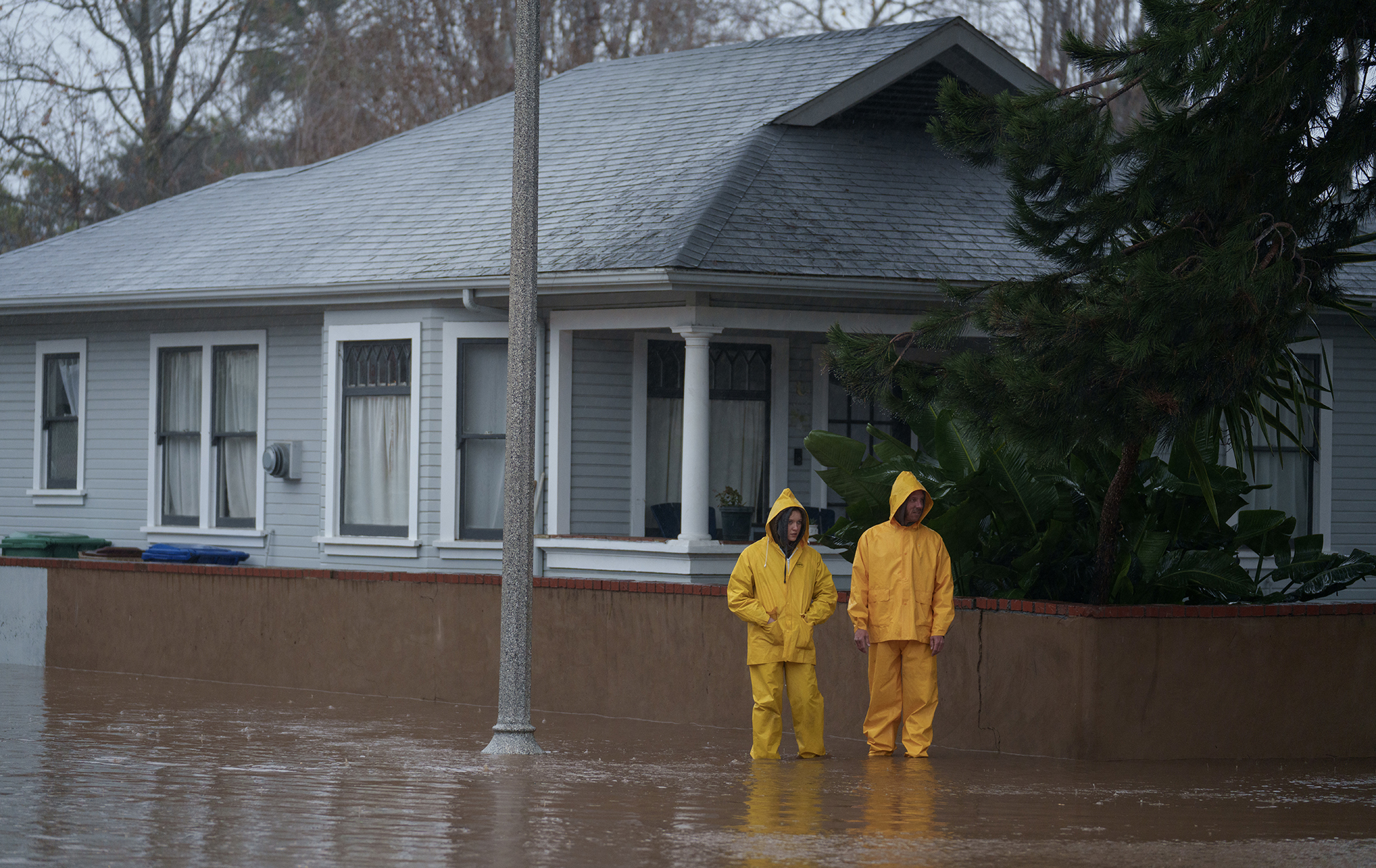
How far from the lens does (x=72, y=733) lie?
38.4 feet

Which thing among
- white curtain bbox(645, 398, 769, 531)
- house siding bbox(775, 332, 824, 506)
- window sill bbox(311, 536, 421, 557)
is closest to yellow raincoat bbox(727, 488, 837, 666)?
white curtain bbox(645, 398, 769, 531)

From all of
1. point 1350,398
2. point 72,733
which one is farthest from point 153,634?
point 1350,398

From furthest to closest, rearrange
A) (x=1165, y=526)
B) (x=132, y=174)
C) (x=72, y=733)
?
(x=132, y=174) → (x=1165, y=526) → (x=72, y=733)

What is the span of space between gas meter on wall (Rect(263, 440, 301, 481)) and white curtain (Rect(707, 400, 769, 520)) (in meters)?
4.06

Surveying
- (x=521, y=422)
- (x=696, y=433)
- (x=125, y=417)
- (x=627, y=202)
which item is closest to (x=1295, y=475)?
(x=696, y=433)

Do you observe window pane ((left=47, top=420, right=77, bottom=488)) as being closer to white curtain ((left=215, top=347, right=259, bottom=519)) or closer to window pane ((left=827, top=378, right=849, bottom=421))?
white curtain ((left=215, top=347, right=259, bottom=519))

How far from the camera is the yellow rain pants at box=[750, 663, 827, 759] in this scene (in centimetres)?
1087

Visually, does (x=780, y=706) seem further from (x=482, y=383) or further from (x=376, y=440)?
(x=376, y=440)

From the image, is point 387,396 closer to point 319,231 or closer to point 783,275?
point 319,231

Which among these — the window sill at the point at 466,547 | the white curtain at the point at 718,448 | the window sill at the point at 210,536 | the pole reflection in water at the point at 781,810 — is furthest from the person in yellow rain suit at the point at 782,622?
the window sill at the point at 210,536

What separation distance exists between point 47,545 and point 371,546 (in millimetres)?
3764

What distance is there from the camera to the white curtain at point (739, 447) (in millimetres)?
16719

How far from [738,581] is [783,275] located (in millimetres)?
4345

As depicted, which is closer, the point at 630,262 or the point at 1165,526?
the point at 1165,526
